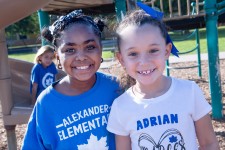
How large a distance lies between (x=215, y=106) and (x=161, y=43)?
3.46 meters

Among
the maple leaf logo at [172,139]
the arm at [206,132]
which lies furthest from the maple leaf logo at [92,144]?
the arm at [206,132]

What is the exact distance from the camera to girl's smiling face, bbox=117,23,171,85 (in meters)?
1.66

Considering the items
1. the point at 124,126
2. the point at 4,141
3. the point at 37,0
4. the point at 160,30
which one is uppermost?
the point at 37,0

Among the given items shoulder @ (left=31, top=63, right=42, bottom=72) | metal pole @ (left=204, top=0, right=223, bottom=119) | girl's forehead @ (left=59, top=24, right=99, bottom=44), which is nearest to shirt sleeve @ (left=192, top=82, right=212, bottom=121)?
girl's forehead @ (left=59, top=24, right=99, bottom=44)

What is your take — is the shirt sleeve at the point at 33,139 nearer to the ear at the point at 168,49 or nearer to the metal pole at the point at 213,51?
the ear at the point at 168,49

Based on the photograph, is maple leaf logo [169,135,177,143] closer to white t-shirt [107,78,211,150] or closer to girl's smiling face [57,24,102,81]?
white t-shirt [107,78,211,150]

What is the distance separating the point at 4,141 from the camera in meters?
5.01

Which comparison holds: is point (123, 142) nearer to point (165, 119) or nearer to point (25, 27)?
point (165, 119)

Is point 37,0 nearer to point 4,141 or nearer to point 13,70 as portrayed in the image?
point 13,70

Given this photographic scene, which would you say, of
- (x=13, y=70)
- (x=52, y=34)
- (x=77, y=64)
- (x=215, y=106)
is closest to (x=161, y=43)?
(x=77, y=64)

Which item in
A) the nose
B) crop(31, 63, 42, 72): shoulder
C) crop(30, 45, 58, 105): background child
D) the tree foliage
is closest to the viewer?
the nose

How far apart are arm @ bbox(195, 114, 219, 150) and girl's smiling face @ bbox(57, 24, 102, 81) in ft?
1.67

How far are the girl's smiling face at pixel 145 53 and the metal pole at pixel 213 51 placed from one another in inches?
127

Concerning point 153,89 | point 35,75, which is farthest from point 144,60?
point 35,75
